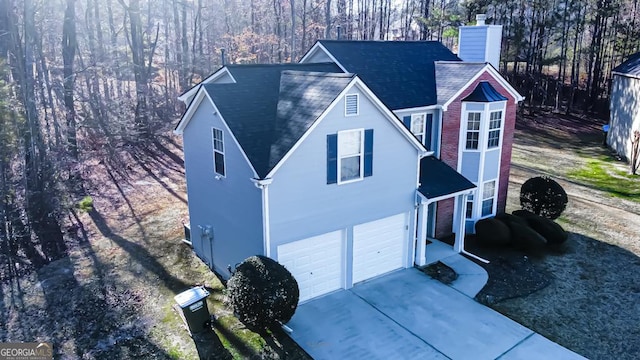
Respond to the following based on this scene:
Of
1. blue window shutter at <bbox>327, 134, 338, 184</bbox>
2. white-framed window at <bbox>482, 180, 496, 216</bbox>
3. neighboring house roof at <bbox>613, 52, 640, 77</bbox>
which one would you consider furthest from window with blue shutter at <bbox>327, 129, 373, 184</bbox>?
neighboring house roof at <bbox>613, 52, 640, 77</bbox>

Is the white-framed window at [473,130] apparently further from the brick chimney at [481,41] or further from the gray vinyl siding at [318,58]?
the gray vinyl siding at [318,58]

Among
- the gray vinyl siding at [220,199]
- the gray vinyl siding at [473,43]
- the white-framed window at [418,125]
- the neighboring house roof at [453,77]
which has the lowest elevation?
the gray vinyl siding at [220,199]

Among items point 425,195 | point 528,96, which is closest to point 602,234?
point 425,195

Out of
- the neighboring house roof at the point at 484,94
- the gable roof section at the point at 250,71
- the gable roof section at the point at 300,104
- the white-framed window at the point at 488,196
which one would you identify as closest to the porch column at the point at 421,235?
the white-framed window at the point at 488,196

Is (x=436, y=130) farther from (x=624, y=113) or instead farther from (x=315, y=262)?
(x=624, y=113)

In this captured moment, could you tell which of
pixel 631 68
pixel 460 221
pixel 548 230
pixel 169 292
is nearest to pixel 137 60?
pixel 169 292

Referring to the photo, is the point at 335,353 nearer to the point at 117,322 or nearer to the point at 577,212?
the point at 117,322
